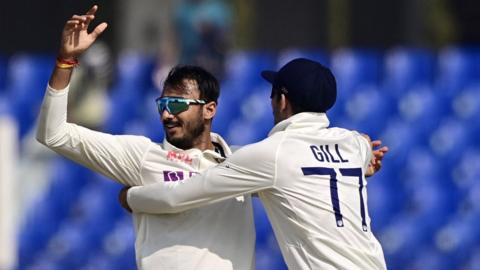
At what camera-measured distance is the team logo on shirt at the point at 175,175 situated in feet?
20.3

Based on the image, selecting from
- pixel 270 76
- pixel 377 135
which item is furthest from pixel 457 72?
pixel 270 76

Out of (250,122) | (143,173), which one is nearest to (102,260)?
(250,122)

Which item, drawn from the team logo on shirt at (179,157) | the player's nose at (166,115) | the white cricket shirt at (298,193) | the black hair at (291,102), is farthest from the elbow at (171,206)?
the black hair at (291,102)

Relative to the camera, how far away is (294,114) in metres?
6.06

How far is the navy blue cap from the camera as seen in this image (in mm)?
6016

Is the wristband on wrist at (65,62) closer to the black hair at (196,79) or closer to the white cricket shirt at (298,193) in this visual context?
the black hair at (196,79)

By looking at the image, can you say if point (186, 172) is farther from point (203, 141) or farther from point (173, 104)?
point (173, 104)

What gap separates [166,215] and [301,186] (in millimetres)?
652

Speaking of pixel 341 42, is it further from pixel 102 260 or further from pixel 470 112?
pixel 102 260

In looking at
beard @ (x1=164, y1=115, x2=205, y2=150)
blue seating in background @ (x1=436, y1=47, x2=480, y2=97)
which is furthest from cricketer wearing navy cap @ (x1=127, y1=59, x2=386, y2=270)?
blue seating in background @ (x1=436, y1=47, x2=480, y2=97)

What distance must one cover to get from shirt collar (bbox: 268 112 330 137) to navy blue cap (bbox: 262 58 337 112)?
31 mm

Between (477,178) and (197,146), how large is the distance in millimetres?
6783

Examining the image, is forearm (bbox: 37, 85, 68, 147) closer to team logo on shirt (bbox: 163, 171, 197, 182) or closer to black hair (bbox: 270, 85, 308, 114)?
team logo on shirt (bbox: 163, 171, 197, 182)

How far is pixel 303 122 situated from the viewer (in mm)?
6031
